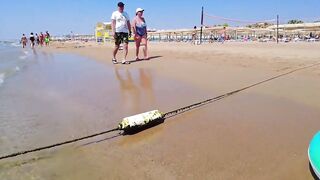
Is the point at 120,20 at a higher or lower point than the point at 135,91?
higher

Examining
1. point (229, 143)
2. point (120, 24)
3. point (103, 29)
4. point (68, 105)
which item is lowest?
point (229, 143)

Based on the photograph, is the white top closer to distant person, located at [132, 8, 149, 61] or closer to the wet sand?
distant person, located at [132, 8, 149, 61]

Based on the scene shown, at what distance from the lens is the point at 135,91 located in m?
4.73

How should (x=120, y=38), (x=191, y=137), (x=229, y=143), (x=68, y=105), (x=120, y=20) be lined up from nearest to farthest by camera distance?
(x=229, y=143)
(x=191, y=137)
(x=68, y=105)
(x=120, y=20)
(x=120, y=38)

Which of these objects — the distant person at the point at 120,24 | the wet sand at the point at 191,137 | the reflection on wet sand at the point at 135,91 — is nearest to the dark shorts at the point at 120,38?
the distant person at the point at 120,24

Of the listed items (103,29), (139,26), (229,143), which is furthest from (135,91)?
(103,29)

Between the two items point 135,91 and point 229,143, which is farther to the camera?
point 135,91

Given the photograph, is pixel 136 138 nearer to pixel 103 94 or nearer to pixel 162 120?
pixel 162 120

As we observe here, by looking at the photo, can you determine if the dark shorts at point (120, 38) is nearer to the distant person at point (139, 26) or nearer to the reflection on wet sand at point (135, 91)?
the distant person at point (139, 26)

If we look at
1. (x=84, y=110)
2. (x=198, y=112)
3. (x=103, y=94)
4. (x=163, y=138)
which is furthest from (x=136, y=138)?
(x=103, y=94)

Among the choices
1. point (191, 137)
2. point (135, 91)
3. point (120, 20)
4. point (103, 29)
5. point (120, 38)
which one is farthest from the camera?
point (103, 29)

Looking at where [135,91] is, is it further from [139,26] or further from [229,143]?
[139,26]

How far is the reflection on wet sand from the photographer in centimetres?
392

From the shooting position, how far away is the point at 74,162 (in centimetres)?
235
